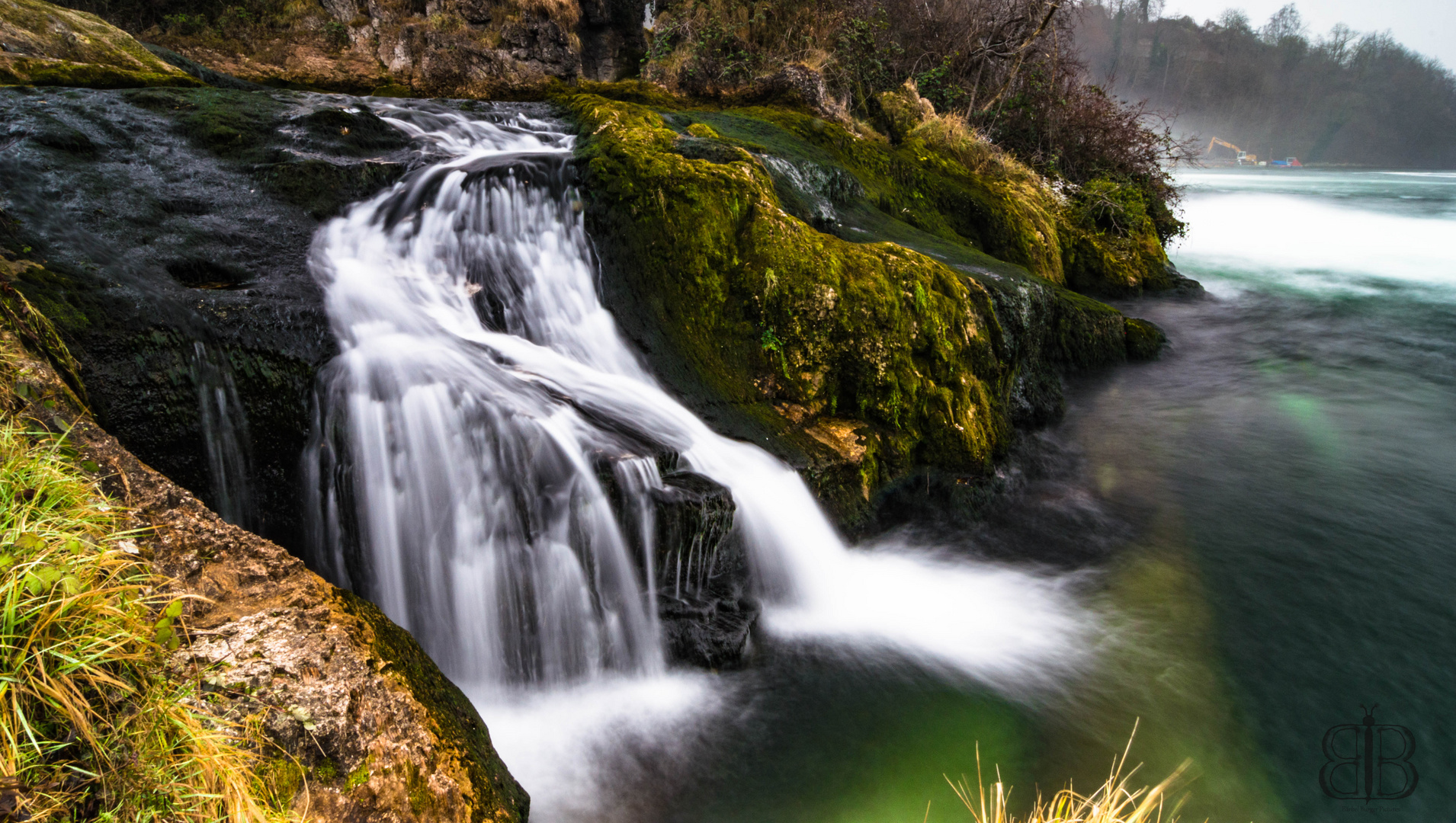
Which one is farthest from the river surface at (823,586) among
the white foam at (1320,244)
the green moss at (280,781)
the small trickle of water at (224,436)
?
the white foam at (1320,244)

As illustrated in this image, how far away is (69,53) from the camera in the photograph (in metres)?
7.22

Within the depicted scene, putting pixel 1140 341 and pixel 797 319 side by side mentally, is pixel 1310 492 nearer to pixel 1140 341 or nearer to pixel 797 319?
pixel 1140 341

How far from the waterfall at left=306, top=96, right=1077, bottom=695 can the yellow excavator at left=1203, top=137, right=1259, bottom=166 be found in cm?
6974

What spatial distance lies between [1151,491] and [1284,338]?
6.04 metres

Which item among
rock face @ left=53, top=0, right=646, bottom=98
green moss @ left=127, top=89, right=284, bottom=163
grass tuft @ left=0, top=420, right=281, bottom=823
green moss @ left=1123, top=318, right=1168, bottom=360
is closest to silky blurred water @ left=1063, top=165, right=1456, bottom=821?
green moss @ left=1123, top=318, right=1168, bottom=360

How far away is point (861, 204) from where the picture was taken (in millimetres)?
8328

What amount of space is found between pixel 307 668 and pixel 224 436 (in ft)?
7.86

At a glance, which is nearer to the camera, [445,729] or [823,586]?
[445,729]

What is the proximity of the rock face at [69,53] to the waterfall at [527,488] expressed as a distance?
364cm

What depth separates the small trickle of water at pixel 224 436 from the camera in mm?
3738

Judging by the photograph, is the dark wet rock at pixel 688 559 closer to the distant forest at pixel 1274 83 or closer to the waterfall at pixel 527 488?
the waterfall at pixel 527 488

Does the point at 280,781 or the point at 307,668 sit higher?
the point at 307,668

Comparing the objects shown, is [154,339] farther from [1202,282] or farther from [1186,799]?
[1202,282]

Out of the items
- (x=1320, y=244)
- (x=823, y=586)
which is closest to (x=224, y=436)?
(x=823, y=586)
